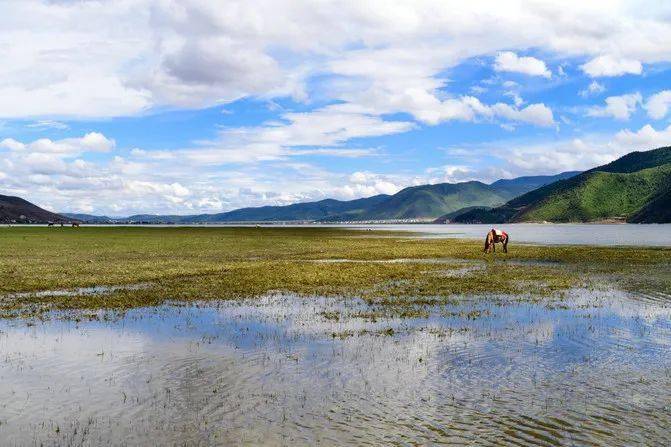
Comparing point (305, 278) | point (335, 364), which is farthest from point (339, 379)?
point (305, 278)

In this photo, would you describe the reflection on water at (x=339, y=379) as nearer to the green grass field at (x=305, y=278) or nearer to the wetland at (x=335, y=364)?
the wetland at (x=335, y=364)

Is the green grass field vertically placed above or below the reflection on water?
above

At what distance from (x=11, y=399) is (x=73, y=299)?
51.7ft

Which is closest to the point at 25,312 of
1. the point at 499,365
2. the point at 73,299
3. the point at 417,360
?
the point at 73,299

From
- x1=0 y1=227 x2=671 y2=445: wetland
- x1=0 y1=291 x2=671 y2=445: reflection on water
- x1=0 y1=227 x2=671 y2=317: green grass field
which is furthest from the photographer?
x1=0 y1=227 x2=671 y2=317: green grass field

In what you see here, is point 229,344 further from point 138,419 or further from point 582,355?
point 582,355

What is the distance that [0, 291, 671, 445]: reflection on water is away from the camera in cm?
1055

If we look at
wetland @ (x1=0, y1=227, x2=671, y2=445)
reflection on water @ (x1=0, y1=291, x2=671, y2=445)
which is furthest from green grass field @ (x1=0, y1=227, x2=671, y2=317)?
reflection on water @ (x1=0, y1=291, x2=671, y2=445)

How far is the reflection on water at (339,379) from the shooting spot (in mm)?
10555

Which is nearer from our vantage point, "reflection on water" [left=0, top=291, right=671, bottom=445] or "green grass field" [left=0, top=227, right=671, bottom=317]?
"reflection on water" [left=0, top=291, right=671, bottom=445]

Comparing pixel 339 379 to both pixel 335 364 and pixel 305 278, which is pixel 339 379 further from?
pixel 305 278

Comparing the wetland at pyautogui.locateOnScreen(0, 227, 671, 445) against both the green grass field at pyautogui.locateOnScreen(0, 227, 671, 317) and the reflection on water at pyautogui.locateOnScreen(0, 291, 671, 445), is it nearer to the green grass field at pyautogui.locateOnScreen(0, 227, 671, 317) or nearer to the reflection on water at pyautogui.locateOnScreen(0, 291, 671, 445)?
the reflection on water at pyautogui.locateOnScreen(0, 291, 671, 445)

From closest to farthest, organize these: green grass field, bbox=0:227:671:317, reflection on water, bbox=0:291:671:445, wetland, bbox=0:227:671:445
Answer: reflection on water, bbox=0:291:671:445
wetland, bbox=0:227:671:445
green grass field, bbox=0:227:671:317

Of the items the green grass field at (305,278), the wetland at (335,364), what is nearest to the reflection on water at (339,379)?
the wetland at (335,364)
